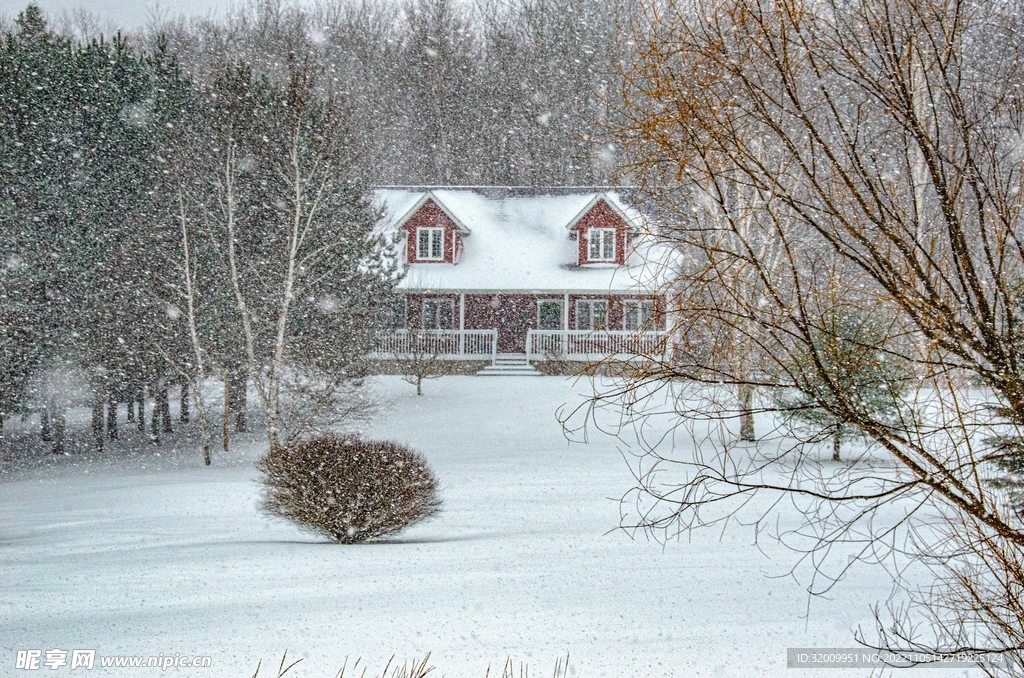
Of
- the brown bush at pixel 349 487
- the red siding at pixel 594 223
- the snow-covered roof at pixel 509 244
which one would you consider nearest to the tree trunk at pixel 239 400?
the snow-covered roof at pixel 509 244

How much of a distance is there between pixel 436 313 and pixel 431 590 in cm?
837

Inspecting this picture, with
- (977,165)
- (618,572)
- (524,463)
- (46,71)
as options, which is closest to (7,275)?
(46,71)

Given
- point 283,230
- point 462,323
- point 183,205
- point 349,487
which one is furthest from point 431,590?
point 462,323

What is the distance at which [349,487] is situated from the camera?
4820 mm

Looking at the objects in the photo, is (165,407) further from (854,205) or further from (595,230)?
(854,205)

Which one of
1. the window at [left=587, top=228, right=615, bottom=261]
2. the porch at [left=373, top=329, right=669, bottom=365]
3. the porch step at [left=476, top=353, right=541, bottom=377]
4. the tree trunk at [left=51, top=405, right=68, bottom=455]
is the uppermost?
the window at [left=587, top=228, right=615, bottom=261]

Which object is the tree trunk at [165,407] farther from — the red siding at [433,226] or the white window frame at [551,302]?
the white window frame at [551,302]

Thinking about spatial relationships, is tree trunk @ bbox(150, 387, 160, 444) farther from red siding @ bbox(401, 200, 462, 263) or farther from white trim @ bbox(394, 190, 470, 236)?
red siding @ bbox(401, 200, 462, 263)

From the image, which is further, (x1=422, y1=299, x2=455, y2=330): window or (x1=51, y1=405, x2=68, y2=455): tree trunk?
(x1=422, y1=299, x2=455, y2=330): window

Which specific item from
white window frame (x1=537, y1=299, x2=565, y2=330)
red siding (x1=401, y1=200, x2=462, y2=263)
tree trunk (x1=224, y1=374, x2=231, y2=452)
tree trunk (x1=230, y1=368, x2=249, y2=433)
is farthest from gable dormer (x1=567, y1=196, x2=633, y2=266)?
tree trunk (x1=224, y1=374, x2=231, y2=452)

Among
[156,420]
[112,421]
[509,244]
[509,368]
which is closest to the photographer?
[156,420]

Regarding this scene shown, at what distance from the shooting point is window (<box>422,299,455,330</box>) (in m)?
12.0

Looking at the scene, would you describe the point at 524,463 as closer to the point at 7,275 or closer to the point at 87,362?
the point at 87,362

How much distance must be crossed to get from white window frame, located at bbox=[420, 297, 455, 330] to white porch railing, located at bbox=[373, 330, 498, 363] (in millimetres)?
234
